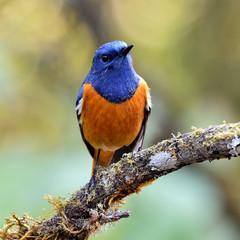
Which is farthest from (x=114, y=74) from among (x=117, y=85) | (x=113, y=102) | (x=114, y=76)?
(x=113, y=102)

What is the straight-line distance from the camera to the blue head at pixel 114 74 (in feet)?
12.5

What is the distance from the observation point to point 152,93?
5484 millimetres

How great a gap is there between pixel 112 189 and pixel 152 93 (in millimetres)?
2965

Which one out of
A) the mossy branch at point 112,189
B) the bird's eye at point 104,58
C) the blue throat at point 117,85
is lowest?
the mossy branch at point 112,189

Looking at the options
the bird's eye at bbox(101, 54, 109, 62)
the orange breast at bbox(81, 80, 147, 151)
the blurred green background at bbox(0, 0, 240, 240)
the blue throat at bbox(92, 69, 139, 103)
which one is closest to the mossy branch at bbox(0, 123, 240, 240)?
the blurred green background at bbox(0, 0, 240, 240)

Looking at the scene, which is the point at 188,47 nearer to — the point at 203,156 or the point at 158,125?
the point at 158,125

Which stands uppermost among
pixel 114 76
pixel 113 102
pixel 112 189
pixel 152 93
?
pixel 152 93

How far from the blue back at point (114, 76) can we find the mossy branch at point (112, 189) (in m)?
1.11

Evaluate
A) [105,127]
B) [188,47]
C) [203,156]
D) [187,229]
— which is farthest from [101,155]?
[188,47]

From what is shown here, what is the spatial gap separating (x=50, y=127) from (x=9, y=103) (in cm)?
73

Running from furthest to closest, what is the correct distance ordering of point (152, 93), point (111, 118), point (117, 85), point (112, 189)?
1. point (152, 93)
2. point (117, 85)
3. point (111, 118)
4. point (112, 189)

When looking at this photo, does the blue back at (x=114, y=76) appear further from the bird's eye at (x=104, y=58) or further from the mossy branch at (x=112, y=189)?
the mossy branch at (x=112, y=189)

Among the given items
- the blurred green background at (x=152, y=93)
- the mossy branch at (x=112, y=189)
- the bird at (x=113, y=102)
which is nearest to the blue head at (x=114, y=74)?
the bird at (x=113, y=102)

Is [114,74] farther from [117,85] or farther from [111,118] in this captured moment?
[111,118]
